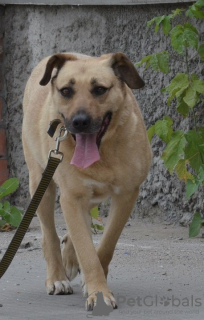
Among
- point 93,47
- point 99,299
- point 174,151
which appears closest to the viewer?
point 99,299

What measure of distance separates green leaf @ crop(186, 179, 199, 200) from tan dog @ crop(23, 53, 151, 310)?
3.19 ft

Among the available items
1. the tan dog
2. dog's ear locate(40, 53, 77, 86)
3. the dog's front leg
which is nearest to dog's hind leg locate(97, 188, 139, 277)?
the tan dog

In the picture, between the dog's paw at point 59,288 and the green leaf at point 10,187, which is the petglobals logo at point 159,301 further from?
the green leaf at point 10,187

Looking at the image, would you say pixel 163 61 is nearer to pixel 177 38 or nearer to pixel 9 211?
pixel 177 38

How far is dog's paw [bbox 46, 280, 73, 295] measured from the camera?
4559mm

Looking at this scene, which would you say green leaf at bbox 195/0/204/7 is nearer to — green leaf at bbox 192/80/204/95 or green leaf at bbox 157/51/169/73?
green leaf at bbox 157/51/169/73

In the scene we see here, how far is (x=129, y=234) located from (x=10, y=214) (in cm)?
83

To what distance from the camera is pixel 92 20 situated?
6684 millimetres

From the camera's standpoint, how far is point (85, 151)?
4.20 metres

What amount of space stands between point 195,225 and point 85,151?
5.89 feet

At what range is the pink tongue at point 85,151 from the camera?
4176 mm

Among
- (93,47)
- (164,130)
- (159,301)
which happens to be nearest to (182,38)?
(164,130)

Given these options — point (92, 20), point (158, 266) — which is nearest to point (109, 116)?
point (158, 266)

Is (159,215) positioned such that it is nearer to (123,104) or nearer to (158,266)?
(158,266)
